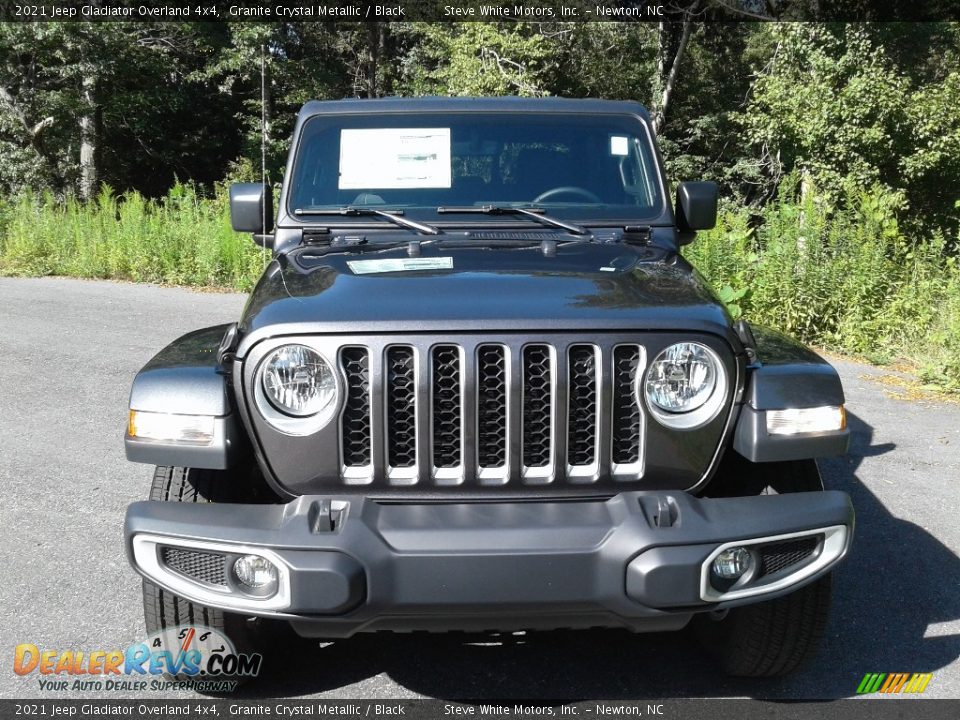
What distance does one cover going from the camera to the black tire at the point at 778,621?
2.81 meters

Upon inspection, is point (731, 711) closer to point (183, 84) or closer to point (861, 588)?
point (861, 588)

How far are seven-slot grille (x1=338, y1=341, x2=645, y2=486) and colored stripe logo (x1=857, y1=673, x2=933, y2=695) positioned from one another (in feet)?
3.87

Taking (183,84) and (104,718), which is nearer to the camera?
(104,718)

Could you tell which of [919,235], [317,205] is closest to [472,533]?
[317,205]

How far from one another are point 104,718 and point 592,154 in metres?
2.70

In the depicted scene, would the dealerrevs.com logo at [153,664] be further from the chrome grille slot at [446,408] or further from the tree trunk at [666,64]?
the tree trunk at [666,64]

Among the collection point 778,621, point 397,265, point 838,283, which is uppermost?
point 397,265

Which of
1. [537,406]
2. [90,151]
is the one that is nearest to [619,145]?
[537,406]

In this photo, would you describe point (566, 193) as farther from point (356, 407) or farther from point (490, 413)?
point (356, 407)

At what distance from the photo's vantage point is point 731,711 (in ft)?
9.55

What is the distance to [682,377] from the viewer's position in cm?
261

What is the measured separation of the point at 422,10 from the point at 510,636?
80.9 ft

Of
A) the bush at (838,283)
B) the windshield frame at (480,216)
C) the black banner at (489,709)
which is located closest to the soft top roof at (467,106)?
the windshield frame at (480,216)

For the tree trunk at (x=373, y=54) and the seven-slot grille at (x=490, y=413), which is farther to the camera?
the tree trunk at (x=373, y=54)
